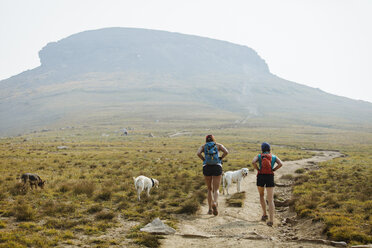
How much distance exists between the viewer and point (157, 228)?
8547 millimetres

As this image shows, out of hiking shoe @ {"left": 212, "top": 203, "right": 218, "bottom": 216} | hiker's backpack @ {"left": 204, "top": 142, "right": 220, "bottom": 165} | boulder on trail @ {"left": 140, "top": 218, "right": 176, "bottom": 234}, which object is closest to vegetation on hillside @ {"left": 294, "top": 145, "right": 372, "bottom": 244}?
hiking shoe @ {"left": 212, "top": 203, "right": 218, "bottom": 216}

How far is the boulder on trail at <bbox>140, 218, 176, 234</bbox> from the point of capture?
8.38 metres

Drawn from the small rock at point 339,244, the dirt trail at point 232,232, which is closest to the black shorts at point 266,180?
the dirt trail at point 232,232

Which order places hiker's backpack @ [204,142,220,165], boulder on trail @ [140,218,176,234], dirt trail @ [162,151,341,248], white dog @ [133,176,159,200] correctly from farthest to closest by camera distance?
1. white dog @ [133,176,159,200]
2. hiker's backpack @ [204,142,220,165]
3. boulder on trail @ [140,218,176,234]
4. dirt trail @ [162,151,341,248]

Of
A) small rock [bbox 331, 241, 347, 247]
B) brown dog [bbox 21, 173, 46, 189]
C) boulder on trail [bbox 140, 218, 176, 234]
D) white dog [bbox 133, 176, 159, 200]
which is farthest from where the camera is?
brown dog [bbox 21, 173, 46, 189]

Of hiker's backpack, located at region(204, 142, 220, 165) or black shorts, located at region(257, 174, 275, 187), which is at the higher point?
hiker's backpack, located at region(204, 142, 220, 165)

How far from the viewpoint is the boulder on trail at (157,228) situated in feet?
27.5

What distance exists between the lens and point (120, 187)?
1458 cm

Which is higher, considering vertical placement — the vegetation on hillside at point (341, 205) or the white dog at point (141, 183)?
the white dog at point (141, 183)

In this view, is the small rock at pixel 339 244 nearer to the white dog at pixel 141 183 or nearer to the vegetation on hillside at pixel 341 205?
the vegetation on hillside at pixel 341 205

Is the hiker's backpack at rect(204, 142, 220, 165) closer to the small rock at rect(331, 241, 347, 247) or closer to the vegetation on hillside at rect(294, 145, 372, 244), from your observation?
the vegetation on hillside at rect(294, 145, 372, 244)

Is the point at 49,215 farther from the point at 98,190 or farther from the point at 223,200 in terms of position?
the point at 223,200

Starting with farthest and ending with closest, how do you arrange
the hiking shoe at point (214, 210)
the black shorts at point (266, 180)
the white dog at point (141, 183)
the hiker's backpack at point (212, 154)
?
the white dog at point (141, 183) → the hiking shoe at point (214, 210) → the hiker's backpack at point (212, 154) → the black shorts at point (266, 180)

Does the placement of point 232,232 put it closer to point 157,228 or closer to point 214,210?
point 214,210
